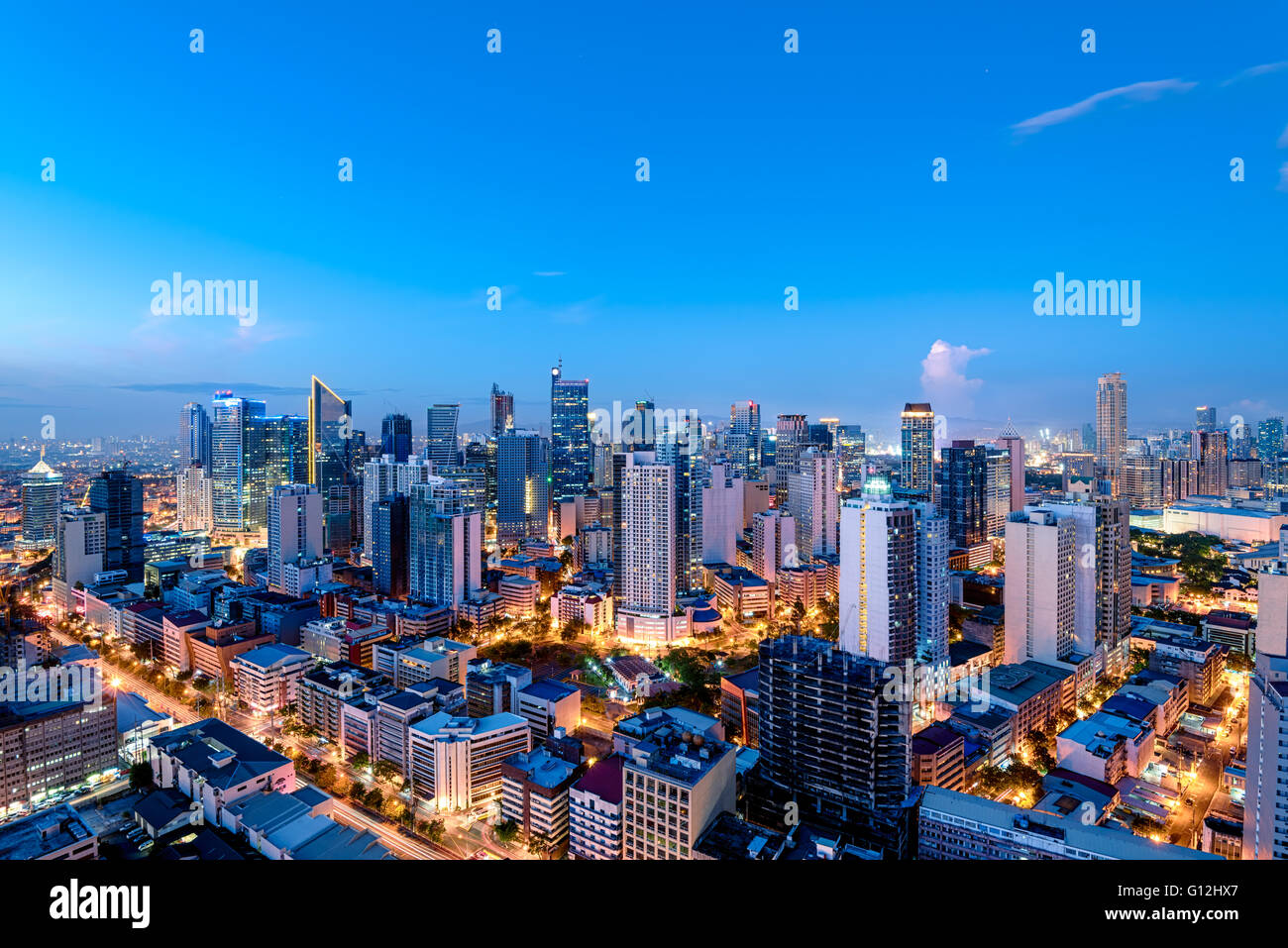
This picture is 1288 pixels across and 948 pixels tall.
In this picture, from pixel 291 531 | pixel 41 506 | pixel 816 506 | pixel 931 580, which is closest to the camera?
pixel 931 580

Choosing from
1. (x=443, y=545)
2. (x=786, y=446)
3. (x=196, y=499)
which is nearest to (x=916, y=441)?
(x=786, y=446)

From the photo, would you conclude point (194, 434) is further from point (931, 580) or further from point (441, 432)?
point (931, 580)

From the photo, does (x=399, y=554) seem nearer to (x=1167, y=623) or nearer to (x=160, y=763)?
(x=160, y=763)

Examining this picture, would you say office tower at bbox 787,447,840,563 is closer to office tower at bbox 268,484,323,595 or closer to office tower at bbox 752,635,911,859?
office tower at bbox 752,635,911,859

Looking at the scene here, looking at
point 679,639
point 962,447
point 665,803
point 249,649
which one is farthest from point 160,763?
point 962,447

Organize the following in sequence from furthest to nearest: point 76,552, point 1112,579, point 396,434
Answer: point 396,434
point 76,552
point 1112,579

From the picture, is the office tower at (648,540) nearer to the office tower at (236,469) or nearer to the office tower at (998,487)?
the office tower at (998,487)
